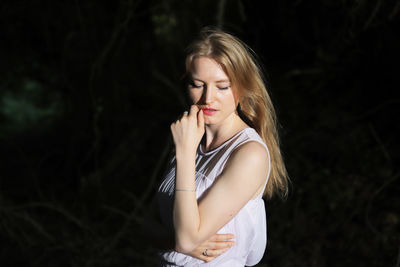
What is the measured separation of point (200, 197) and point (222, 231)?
21 centimetres

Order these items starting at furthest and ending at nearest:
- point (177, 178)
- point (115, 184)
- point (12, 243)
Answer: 1. point (115, 184)
2. point (12, 243)
3. point (177, 178)

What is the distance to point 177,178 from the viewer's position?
4.68ft

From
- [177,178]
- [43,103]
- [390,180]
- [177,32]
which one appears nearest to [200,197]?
[177,178]

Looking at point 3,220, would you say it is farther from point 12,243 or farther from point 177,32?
point 177,32

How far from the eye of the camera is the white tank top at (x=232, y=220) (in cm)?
160

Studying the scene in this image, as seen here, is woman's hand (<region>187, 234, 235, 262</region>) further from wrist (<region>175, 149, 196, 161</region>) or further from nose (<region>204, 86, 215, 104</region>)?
nose (<region>204, 86, 215, 104</region>)

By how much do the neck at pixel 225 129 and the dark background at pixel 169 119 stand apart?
2242 millimetres

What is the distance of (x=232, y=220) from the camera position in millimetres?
1632

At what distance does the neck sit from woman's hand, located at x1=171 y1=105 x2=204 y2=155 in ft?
0.62

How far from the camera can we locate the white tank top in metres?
1.60

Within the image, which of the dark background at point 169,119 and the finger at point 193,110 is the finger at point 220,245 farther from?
the dark background at point 169,119

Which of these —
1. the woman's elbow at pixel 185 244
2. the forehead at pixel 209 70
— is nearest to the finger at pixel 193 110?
the forehead at pixel 209 70

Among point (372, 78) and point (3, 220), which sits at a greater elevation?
point (372, 78)

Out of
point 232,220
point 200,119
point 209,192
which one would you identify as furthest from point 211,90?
point 232,220
